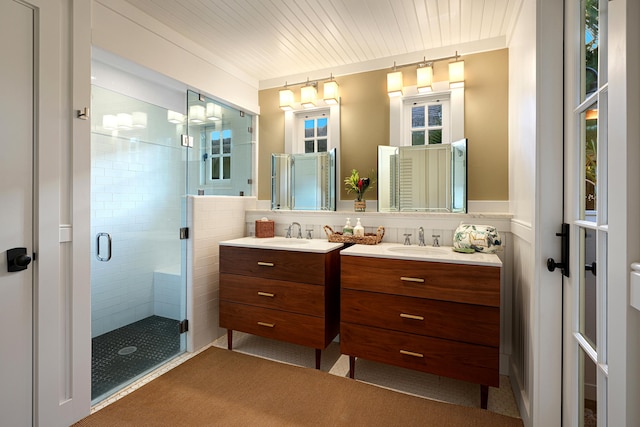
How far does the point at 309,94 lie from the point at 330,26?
0.73 metres

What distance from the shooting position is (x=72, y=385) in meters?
1.71

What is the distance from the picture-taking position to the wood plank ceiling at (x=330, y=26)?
205cm

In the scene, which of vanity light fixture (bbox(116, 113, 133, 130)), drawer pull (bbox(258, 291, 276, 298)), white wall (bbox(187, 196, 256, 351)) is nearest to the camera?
vanity light fixture (bbox(116, 113, 133, 130))

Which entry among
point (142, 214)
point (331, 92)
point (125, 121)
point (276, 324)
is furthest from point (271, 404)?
point (331, 92)

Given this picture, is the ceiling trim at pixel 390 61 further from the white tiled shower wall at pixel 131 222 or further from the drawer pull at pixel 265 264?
the drawer pull at pixel 265 264

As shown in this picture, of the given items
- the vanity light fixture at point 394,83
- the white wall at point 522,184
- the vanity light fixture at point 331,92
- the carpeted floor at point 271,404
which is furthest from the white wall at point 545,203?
the vanity light fixture at point 331,92

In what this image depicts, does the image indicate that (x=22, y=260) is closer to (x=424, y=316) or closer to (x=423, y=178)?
(x=424, y=316)

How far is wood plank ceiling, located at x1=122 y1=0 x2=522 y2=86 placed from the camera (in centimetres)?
205

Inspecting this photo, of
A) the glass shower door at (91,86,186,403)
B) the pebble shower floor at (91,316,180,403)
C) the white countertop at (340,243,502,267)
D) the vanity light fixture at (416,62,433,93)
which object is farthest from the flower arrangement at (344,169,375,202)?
the pebble shower floor at (91,316,180,403)

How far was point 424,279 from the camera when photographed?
1928 mm

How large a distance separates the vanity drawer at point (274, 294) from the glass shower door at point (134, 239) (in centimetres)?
43

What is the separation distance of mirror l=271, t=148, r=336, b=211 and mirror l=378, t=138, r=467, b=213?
0.48 m

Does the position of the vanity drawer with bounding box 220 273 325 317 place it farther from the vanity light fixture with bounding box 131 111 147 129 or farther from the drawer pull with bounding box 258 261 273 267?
the vanity light fixture with bounding box 131 111 147 129

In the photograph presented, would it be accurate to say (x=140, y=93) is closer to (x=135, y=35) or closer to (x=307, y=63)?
(x=135, y=35)
